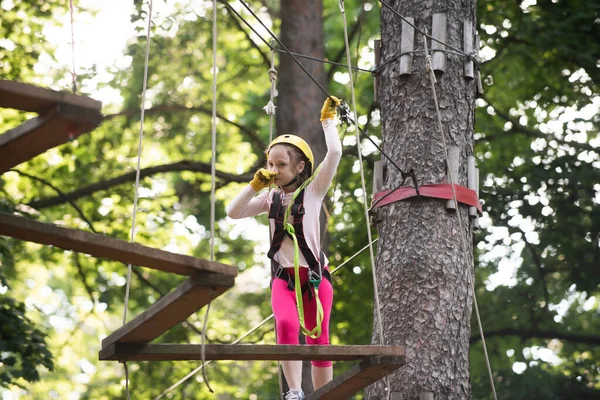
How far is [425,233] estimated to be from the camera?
4.45 m

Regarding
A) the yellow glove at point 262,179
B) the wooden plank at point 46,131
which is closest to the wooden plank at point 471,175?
the yellow glove at point 262,179

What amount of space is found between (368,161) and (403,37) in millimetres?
4728

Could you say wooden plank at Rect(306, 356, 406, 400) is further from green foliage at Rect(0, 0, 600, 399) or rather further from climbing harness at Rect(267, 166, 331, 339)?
green foliage at Rect(0, 0, 600, 399)

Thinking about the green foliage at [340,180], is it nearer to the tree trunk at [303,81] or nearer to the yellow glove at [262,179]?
the tree trunk at [303,81]

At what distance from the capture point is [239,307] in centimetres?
1232

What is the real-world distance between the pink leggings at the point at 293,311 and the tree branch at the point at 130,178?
5.15 metres

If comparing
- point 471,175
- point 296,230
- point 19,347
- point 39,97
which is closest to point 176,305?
point 39,97

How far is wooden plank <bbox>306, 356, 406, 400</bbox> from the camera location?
350 cm

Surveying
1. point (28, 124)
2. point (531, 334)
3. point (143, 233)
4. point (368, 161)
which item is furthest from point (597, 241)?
point (28, 124)

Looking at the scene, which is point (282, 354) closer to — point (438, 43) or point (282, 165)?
point (282, 165)

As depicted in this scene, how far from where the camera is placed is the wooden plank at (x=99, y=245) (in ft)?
8.59

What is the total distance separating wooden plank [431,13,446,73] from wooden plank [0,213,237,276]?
2.13m

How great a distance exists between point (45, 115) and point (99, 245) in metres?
0.39

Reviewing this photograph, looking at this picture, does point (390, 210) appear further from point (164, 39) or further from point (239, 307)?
point (239, 307)
